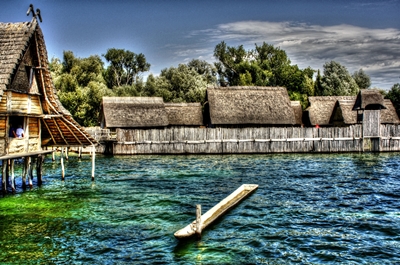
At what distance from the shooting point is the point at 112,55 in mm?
82500

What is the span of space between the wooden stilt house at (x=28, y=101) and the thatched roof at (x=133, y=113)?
67.5ft

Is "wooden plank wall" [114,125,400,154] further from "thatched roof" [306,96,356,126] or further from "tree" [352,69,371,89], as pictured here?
"tree" [352,69,371,89]

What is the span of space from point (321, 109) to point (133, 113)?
21.9 metres

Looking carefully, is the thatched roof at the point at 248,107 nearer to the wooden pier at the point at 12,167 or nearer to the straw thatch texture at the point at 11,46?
the wooden pier at the point at 12,167

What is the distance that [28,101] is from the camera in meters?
18.9

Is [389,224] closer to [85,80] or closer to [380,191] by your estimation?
[380,191]

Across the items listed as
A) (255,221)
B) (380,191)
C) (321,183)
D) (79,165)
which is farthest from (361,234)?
(79,165)

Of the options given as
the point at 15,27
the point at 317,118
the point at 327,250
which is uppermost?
the point at 15,27

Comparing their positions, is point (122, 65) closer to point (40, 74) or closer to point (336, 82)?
point (336, 82)

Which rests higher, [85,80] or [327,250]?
[85,80]

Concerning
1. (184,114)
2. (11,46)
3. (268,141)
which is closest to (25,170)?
(11,46)

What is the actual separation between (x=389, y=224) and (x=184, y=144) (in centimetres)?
2488

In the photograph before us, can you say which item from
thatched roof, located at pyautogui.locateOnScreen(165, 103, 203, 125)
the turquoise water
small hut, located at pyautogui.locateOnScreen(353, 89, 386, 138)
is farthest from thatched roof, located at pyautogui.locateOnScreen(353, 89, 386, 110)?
thatched roof, located at pyautogui.locateOnScreen(165, 103, 203, 125)

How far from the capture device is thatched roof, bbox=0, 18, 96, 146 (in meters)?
16.9
